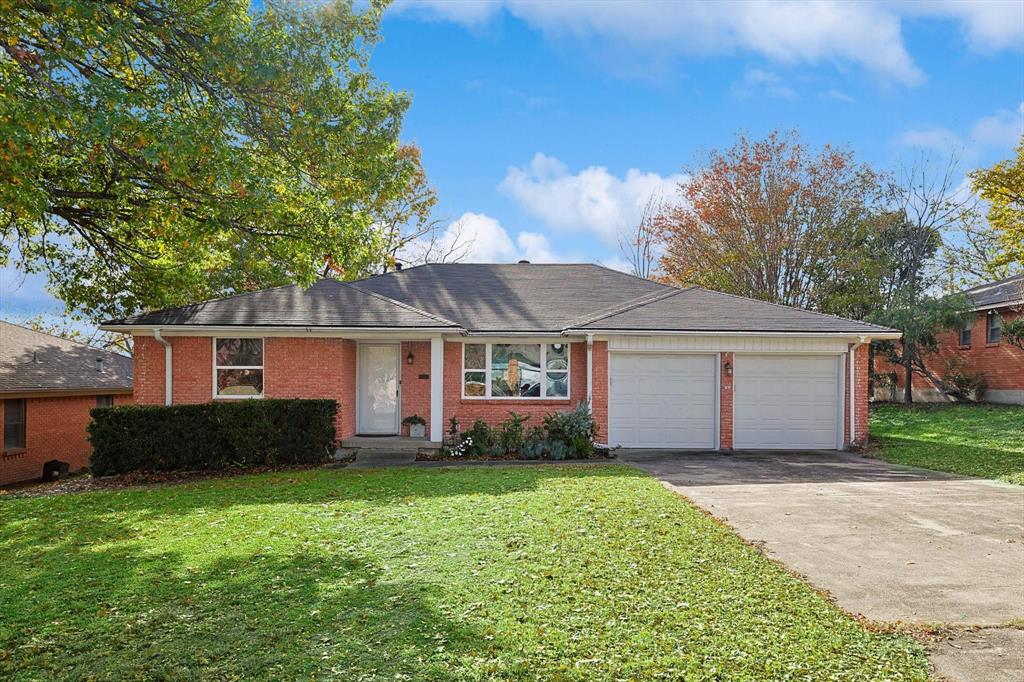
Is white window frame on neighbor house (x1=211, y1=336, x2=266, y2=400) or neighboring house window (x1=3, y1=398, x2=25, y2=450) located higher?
white window frame on neighbor house (x1=211, y1=336, x2=266, y2=400)

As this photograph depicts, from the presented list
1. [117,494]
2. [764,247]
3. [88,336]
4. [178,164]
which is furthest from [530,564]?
[88,336]

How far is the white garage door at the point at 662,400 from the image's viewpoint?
14875 mm

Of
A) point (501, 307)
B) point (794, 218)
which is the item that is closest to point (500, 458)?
point (501, 307)

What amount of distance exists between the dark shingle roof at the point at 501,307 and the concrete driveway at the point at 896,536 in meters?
3.70

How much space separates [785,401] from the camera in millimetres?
15023

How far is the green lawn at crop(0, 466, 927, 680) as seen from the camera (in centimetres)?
401

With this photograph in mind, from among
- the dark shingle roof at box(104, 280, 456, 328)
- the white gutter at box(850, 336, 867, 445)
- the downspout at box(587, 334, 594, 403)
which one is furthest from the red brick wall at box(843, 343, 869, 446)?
the dark shingle roof at box(104, 280, 456, 328)

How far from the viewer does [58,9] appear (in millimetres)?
8367

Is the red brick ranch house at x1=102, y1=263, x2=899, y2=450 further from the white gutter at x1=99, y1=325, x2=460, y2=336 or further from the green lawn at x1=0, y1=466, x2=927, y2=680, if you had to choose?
the green lawn at x1=0, y1=466, x2=927, y2=680

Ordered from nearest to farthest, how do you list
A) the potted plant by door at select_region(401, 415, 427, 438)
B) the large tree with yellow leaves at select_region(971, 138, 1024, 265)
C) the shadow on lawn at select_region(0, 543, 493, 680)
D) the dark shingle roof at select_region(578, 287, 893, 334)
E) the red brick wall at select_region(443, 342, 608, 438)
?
the shadow on lawn at select_region(0, 543, 493, 680) → the dark shingle roof at select_region(578, 287, 893, 334) → the red brick wall at select_region(443, 342, 608, 438) → the potted plant by door at select_region(401, 415, 427, 438) → the large tree with yellow leaves at select_region(971, 138, 1024, 265)

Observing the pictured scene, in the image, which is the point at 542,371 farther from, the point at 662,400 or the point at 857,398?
the point at 857,398

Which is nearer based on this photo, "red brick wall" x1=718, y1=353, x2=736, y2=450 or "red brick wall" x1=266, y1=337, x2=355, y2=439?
"red brick wall" x1=266, y1=337, x2=355, y2=439

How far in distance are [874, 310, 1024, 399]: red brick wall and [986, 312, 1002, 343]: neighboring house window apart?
0.16m

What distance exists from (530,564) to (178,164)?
6771mm
